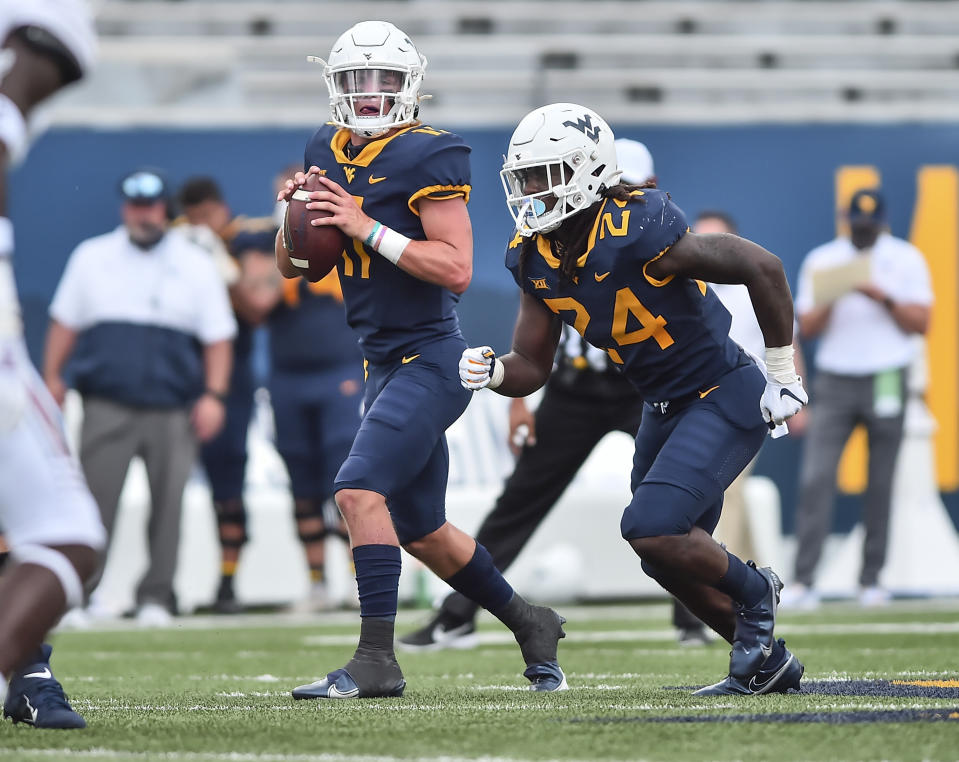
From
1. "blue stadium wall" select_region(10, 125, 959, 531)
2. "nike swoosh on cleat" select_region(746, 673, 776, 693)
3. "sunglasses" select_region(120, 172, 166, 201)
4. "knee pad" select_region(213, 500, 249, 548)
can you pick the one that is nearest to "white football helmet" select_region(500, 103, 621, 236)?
"nike swoosh on cleat" select_region(746, 673, 776, 693)

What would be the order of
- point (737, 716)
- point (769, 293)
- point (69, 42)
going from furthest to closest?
point (769, 293) < point (737, 716) < point (69, 42)

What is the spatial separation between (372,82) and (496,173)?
491 centimetres

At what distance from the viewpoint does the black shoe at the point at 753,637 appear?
155 inches

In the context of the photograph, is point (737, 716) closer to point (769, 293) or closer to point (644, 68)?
point (769, 293)

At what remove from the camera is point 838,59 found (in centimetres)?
1180

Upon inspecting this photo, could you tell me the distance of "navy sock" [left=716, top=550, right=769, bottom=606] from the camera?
3988 mm

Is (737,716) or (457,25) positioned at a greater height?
(457,25)

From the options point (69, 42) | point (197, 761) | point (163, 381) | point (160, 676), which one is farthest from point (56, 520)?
point (163, 381)

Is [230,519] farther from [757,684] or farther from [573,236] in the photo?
[757,684]

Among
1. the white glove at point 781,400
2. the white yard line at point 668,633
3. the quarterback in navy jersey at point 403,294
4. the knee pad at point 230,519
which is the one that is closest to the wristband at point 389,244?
the quarterback in navy jersey at point 403,294

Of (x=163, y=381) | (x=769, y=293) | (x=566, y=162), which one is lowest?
(x=163, y=381)

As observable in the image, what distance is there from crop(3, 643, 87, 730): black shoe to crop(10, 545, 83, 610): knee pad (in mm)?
691

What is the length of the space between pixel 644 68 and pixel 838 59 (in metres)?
1.44

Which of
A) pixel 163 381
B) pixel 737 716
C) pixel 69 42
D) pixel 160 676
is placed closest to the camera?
pixel 69 42
